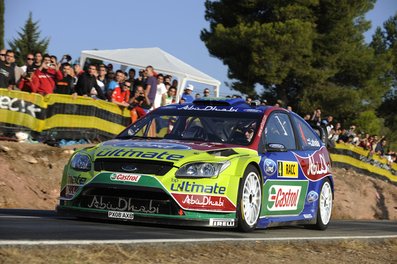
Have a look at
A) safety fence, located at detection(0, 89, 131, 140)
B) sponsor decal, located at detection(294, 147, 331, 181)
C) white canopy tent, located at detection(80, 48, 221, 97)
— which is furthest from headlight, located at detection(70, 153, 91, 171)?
white canopy tent, located at detection(80, 48, 221, 97)

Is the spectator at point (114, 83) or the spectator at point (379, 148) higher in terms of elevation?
the spectator at point (114, 83)

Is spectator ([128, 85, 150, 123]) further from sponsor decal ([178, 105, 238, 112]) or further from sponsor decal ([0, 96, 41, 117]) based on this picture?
sponsor decal ([178, 105, 238, 112])

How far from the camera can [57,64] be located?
1725 cm

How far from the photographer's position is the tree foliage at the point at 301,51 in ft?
135

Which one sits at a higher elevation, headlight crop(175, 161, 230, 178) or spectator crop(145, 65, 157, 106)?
spectator crop(145, 65, 157, 106)

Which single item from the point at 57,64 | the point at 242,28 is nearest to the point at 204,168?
the point at 57,64

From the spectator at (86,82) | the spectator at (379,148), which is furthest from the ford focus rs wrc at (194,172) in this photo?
the spectator at (379,148)

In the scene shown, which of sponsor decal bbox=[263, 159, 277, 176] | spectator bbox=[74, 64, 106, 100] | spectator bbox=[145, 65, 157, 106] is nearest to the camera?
sponsor decal bbox=[263, 159, 277, 176]

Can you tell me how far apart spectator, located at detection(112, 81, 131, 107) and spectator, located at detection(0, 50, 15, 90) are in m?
2.93

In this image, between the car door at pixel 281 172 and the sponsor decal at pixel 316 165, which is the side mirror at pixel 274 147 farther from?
the sponsor decal at pixel 316 165

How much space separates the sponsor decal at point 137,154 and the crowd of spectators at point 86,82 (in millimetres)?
7111

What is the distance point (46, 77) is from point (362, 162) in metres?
15.8

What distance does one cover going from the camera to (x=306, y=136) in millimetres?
11641

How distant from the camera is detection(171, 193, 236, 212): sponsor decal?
28.4 ft
